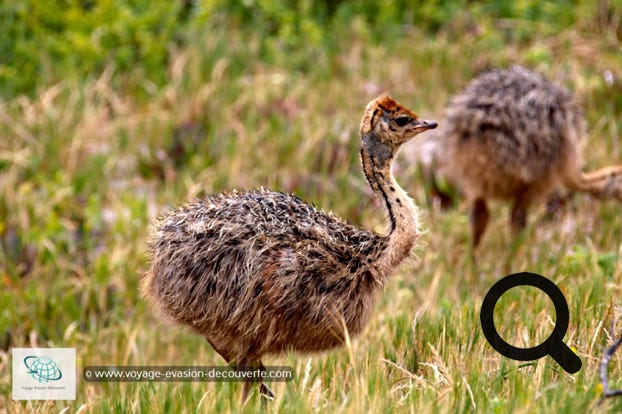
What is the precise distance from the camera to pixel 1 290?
7.00 metres

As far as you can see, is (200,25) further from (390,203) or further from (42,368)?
(390,203)

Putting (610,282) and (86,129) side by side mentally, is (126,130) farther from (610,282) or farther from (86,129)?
(610,282)

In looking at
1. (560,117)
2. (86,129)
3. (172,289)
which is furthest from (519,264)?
(86,129)

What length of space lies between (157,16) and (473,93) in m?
4.60

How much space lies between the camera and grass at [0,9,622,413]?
4297mm

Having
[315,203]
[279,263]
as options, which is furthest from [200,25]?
[279,263]

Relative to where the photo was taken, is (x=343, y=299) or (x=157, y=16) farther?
(x=157, y=16)

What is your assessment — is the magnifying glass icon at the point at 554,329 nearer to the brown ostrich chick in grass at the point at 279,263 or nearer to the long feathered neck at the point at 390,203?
the brown ostrich chick in grass at the point at 279,263

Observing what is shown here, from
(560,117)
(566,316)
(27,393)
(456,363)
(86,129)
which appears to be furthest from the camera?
(86,129)

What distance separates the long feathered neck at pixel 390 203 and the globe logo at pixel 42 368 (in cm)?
204

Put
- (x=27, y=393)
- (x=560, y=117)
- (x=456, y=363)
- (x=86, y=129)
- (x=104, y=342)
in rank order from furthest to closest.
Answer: (x=86, y=129) < (x=560, y=117) < (x=104, y=342) < (x=27, y=393) < (x=456, y=363)

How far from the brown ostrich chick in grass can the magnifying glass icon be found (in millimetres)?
677

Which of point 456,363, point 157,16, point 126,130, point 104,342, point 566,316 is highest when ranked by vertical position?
A: point 157,16

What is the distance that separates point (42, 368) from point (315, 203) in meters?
2.94
